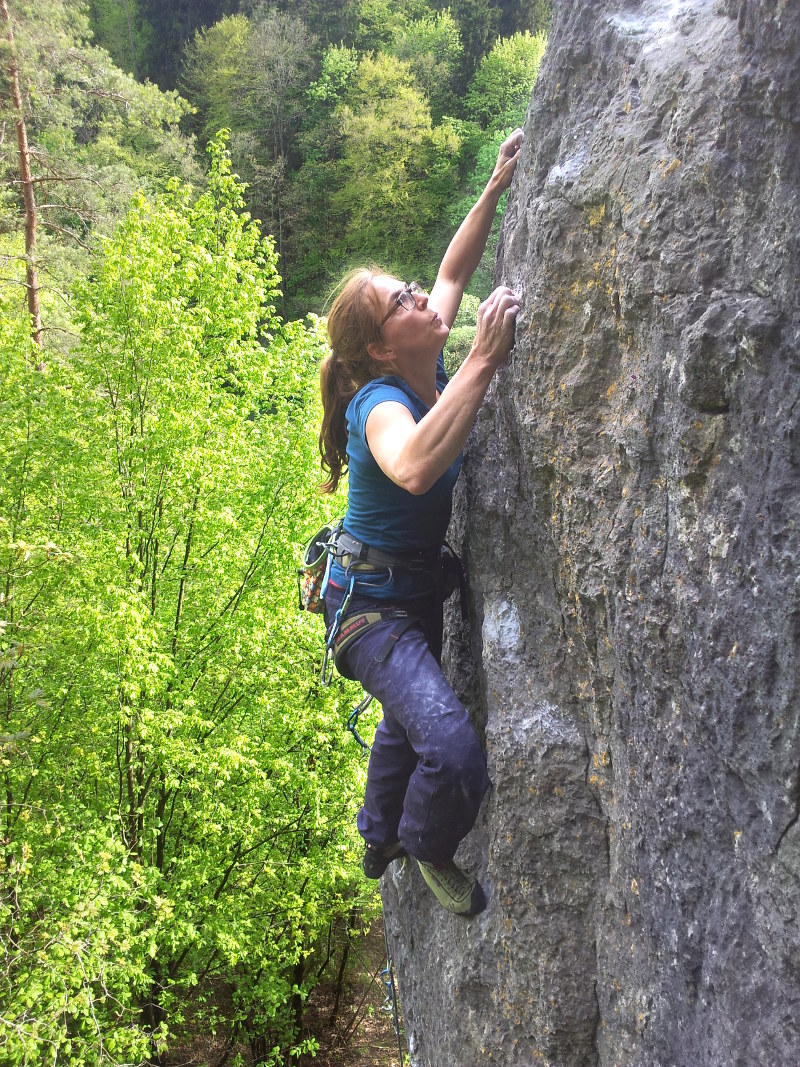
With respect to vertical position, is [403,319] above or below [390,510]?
above

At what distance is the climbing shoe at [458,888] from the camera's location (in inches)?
129

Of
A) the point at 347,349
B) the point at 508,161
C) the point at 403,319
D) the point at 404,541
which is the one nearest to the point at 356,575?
the point at 404,541

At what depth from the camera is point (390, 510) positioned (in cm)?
317

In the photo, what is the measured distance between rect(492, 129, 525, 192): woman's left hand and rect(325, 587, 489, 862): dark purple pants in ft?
5.92

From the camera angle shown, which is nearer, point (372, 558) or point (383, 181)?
point (372, 558)

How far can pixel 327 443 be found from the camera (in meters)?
3.50

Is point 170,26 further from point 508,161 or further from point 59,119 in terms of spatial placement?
point 508,161

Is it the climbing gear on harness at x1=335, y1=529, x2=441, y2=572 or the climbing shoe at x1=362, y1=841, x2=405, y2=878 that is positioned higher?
the climbing gear on harness at x1=335, y1=529, x2=441, y2=572

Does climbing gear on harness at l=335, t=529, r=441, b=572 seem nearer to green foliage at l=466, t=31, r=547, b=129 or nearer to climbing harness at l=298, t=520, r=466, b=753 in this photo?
climbing harness at l=298, t=520, r=466, b=753

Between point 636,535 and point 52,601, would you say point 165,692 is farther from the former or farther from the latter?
point 636,535

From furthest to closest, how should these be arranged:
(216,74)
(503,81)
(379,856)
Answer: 1. (216,74)
2. (503,81)
3. (379,856)

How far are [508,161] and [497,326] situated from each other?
1.08m

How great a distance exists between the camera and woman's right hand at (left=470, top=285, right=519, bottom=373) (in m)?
2.73

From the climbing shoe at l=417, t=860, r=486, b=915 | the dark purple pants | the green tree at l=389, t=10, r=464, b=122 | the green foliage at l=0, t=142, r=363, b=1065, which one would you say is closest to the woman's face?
the dark purple pants
